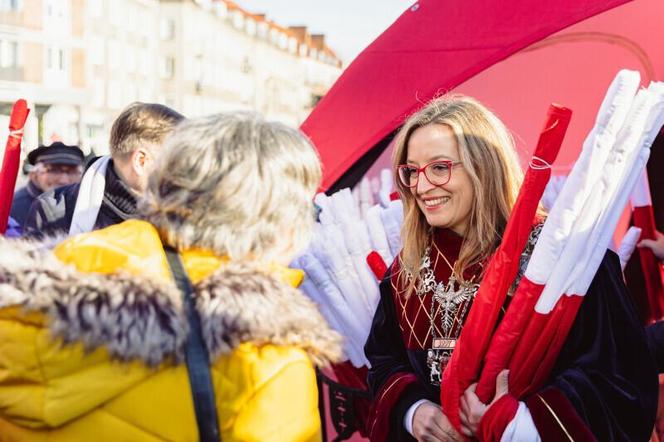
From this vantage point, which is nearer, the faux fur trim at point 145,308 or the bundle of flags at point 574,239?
the faux fur trim at point 145,308

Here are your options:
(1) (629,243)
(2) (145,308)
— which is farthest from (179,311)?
(1) (629,243)

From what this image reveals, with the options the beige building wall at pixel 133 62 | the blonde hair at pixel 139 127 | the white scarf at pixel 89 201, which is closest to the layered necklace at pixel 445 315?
the blonde hair at pixel 139 127

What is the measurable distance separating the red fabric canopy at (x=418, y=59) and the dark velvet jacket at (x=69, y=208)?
1141mm

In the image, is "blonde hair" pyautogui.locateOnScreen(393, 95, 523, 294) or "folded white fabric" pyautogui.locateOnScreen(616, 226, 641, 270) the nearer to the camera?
"blonde hair" pyautogui.locateOnScreen(393, 95, 523, 294)

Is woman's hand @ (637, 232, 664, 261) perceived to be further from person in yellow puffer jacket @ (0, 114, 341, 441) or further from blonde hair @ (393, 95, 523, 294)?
person in yellow puffer jacket @ (0, 114, 341, 441)

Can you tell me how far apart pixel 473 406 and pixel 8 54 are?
29.9m

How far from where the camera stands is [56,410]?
4.24 feet

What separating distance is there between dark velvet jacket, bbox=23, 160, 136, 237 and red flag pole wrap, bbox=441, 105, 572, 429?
158 centimetres

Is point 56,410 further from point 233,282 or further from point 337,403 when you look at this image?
point 337,403

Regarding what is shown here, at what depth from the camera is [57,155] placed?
4641 mm

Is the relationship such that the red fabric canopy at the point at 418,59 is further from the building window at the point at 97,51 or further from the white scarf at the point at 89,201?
the building window at the point at 97,51

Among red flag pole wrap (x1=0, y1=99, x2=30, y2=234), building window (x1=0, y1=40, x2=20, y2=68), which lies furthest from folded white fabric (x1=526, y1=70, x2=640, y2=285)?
building window (x1=0, y1=40, x2=20, y2=68)

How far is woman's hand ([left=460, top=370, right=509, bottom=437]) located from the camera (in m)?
1.79

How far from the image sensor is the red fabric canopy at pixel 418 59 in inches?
129
